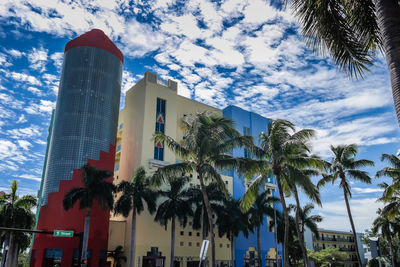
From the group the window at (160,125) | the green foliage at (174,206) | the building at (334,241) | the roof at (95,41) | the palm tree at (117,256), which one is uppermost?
the roof at (95,41)

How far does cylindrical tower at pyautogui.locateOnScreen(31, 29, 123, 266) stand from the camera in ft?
137

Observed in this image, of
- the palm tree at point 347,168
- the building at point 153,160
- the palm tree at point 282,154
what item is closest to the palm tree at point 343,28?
the palm tree at point 282,154

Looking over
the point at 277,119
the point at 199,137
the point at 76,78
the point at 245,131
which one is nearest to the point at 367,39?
the point at 277,119

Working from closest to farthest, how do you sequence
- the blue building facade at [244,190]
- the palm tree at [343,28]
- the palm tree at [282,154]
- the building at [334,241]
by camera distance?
1. the palm tree at [343,28]
2. the palm tree at [282,154]
3. the blue building facade at [244,190]
4. the building at [334,241]

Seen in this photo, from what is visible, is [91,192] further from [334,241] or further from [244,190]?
[334,241]

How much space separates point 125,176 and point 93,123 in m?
10.8

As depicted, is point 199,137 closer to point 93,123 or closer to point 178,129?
point 93,123

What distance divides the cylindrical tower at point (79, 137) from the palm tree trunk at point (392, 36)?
4131cm

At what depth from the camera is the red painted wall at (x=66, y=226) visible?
135 ft

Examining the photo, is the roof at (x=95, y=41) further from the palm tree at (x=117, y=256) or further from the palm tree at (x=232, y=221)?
the palm tree at (x=117, y=256)

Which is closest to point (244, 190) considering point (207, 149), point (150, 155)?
point (150, 155)

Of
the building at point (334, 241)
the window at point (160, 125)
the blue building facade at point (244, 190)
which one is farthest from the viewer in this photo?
the building at point (334, 241)

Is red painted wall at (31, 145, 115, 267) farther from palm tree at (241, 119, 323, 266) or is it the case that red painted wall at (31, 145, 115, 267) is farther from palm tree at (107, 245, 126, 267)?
palm tree at (241, 119, 323, 266)

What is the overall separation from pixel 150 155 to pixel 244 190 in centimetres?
1961
